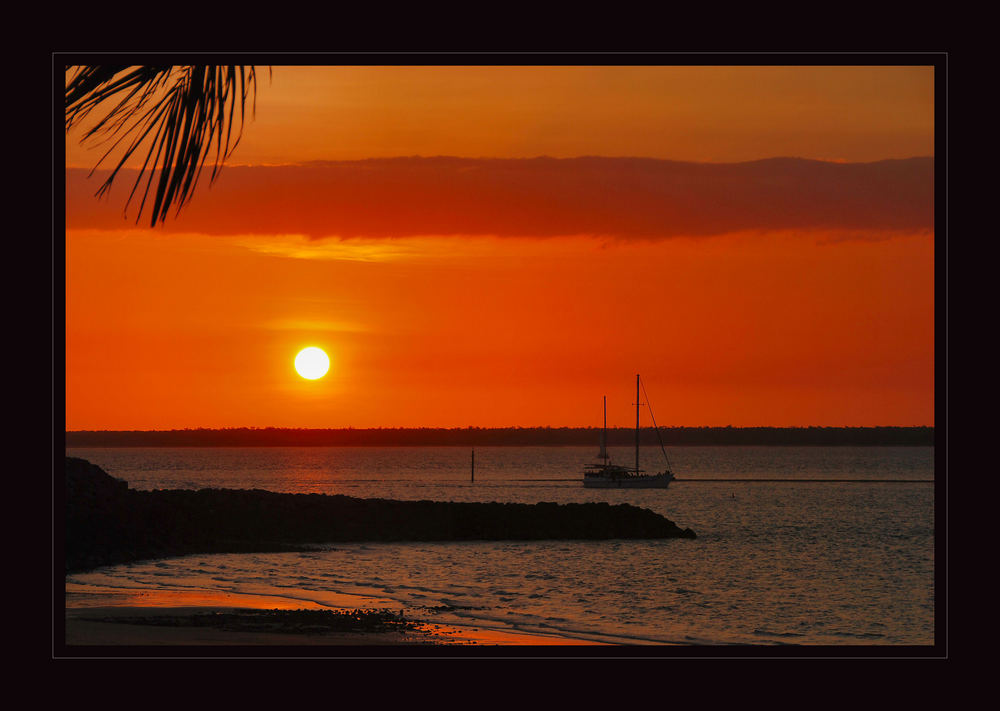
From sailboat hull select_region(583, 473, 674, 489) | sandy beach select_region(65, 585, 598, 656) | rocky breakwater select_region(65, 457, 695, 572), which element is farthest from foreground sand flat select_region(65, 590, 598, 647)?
sailboat hull select_region(583, 473, 674, 489)

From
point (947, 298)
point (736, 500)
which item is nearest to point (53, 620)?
point (947, 298)

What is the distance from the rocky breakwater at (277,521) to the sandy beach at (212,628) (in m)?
12.9

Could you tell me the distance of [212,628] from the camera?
2209 centimetres

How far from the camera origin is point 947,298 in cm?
927

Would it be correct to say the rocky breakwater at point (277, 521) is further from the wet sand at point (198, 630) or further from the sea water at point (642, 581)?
the wet sand at point (198, 630)

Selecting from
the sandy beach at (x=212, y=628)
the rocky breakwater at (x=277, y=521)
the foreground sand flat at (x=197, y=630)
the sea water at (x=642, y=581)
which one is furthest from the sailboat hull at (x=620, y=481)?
the sandy beach at (x=212, y=628)

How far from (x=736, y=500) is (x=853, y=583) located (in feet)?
199

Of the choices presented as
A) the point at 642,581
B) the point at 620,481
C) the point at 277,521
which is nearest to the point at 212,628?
the point at 642,581

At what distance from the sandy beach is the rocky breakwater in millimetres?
12929

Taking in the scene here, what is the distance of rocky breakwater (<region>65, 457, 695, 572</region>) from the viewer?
41844mm

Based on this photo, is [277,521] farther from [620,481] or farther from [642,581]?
[620,481]

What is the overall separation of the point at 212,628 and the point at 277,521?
3271 centimetres
